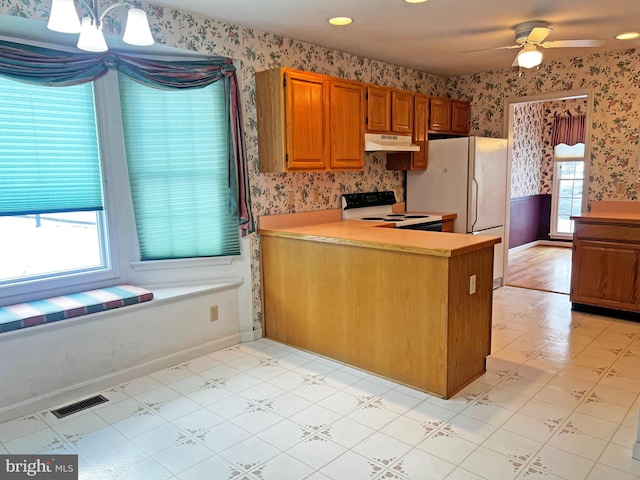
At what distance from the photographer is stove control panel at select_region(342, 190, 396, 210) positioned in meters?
4.41

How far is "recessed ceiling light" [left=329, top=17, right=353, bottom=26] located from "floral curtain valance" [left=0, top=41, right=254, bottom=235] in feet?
2.62

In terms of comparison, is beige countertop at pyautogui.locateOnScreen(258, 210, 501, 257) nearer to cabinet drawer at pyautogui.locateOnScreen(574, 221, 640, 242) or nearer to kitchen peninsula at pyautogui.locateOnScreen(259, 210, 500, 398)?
kitchen peninsula at pyautogui.locateOnScreen(259, 210, 500, 398)

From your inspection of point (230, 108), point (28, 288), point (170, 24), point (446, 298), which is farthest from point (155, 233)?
point (446, 298)

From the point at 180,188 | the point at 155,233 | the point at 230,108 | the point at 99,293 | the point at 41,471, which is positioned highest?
the point at 230,108

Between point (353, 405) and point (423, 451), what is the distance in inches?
21.5

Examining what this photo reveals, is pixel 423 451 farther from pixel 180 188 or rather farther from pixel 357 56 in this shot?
pixel 357 56

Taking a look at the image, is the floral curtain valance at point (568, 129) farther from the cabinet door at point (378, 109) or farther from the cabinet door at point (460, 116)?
the cabinet door at point (378, 109)

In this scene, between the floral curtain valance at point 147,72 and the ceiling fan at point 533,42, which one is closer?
the floral curtain valance at point 147,72

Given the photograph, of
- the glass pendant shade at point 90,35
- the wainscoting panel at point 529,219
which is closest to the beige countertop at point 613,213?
the wainscoting panel at point 529,219

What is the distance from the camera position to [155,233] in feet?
10.9

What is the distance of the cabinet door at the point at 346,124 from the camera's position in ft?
12.3

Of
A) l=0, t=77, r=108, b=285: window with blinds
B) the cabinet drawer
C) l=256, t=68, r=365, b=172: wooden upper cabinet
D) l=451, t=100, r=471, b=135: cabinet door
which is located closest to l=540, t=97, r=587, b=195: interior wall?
l=451, t=100, r=471, b=135: cabinet door

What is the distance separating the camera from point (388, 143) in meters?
4.29

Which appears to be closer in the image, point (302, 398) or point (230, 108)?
point (302, 398)
